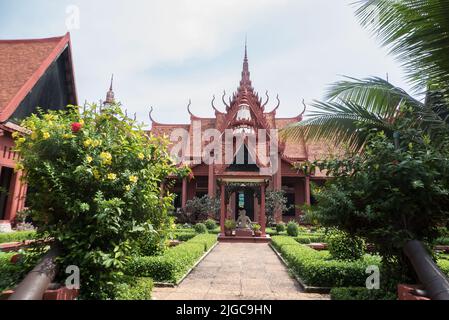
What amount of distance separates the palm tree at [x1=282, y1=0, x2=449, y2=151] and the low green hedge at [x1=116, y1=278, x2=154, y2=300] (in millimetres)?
3420

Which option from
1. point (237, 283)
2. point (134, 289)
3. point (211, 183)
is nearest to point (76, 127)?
point (134, 289)

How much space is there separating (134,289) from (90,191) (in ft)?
4.66

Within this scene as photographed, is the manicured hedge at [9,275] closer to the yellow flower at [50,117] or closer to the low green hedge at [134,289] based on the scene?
the low green hedge at [134,289]

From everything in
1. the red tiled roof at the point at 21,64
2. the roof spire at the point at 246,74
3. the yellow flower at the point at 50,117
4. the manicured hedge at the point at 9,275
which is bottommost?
the manicured hedge at the point at 9,275

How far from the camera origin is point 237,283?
6.04 meters

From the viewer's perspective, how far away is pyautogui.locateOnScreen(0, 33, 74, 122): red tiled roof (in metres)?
11.4

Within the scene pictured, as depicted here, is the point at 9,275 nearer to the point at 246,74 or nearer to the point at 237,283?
the point at 237,283

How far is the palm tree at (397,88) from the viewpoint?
3527mm

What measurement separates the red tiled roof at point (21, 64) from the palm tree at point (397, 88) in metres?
10.2

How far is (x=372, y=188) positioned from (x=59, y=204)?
3393 mm

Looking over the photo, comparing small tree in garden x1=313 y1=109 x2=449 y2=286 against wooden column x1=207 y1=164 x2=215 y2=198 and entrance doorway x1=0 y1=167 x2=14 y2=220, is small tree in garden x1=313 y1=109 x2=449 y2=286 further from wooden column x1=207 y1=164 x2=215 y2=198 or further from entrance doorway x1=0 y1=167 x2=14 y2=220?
wooden column x1=207 y1=164 x2=215 y2=198

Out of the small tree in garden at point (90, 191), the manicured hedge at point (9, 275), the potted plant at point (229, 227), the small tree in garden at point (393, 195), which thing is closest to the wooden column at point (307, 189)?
the potted plant at point (229, 227)

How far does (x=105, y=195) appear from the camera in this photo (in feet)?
12.3
